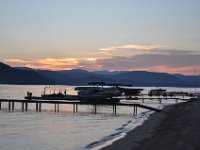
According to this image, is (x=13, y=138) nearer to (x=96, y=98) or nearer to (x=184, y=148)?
(x=184, y=148)

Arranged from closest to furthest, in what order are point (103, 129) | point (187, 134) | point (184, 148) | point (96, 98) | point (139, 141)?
1. point (184, 148)
2. point (139, 141)
3. point (187, 134)
4. point (103, 129)
5. point (96, 98)

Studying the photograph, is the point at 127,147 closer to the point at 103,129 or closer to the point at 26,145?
the point at 26,145

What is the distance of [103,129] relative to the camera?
36438 millimetres

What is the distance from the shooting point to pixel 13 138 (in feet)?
98.2

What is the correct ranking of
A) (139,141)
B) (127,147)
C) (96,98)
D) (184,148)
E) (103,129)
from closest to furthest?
(184,148) < (127,147) < (139,141) < (103,129) < (96,98)

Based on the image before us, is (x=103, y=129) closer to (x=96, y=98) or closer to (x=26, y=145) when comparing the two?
(x=26, y=145)

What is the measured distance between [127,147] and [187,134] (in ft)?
20.4

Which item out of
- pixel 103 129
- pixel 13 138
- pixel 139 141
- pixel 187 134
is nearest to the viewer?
pixel 139 141

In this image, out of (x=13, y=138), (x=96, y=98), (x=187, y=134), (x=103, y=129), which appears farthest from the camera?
(x=96, y=98)

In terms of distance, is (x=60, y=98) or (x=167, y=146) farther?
(x=60, y=98)

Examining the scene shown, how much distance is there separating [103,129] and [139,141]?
11079 mm

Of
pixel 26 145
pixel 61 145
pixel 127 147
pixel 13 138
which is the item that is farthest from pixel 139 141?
pixel 13 138

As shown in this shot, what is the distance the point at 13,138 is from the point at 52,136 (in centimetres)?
316

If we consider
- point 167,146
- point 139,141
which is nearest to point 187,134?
point 139,141
